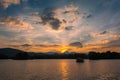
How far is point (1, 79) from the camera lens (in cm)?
6688

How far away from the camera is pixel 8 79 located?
6788 centimetres

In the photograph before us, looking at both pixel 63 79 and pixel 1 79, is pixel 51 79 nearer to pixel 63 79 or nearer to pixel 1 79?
pixel 63 79

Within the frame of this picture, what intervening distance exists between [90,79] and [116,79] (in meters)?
8.33

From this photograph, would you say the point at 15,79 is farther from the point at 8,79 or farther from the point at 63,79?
the point at 63,79

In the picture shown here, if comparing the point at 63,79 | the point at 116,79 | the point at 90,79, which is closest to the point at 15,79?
the point at 63,79

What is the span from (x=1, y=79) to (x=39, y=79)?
491 inches

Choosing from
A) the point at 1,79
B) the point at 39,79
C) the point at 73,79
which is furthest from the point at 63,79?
the point at 1,79

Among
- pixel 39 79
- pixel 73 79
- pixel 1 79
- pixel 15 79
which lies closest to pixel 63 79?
pixel 73 79

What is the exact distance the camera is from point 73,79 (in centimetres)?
6912

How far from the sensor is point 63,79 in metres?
69.4

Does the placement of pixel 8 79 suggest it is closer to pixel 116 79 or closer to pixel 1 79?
pixel 1 79

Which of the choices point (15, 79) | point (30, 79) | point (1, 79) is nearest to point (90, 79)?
point (30, 79)

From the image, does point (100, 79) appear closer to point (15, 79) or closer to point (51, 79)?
point (51, 79)

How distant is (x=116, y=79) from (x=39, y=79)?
2500 cm
